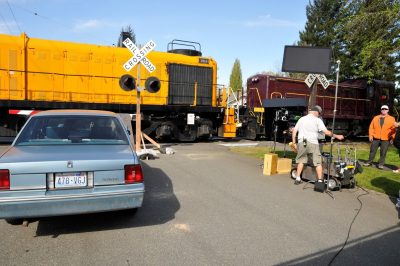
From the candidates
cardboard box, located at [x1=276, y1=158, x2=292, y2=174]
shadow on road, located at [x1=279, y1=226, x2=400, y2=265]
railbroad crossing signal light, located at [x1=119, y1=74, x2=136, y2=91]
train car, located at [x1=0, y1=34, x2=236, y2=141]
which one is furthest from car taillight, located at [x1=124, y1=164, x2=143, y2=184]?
train car, located at [x1=0, y1=34, x2=236, y2=141]

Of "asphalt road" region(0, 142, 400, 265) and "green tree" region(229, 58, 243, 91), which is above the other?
"green tree" region(229, 58, 243, 91)

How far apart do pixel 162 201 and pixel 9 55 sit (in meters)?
10.3

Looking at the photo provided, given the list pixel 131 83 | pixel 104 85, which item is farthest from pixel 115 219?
pixel 104 85

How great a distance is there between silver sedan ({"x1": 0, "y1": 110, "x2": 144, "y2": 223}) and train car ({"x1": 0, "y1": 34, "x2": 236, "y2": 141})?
7.40 m

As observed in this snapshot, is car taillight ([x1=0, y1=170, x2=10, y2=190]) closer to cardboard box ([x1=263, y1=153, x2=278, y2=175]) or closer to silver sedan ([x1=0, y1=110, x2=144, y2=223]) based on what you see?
silver sedan ([x1=0, y1=110, x2=144, y2=223])

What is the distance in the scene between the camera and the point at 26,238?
419cm

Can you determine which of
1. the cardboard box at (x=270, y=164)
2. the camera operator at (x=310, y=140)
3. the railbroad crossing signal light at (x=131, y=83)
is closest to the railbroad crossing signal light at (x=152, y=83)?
the railbroad crossing signal light at (x=131, y=83)

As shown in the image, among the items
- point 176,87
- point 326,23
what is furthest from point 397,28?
point 326,23

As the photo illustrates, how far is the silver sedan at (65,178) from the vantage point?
382cm

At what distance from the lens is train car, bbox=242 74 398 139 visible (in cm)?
1736

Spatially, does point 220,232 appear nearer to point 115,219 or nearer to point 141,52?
point 115,219

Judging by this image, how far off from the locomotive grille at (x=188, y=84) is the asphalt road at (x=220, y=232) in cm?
872

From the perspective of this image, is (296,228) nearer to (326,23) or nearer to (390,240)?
(390,240)

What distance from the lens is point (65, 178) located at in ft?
13.2
